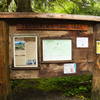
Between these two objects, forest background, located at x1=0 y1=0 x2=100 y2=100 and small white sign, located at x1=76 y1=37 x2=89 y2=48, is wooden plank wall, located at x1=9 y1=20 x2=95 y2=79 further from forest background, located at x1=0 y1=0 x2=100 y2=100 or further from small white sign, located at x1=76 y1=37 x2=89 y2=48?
forest background, located at x1=0 y1=0 x2=100 y2=100

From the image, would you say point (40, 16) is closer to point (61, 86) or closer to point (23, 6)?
point (23, 6)

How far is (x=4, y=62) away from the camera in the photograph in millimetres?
4852

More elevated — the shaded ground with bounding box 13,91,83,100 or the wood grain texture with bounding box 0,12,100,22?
the wood grain texture with bounding box 0,12,100,22

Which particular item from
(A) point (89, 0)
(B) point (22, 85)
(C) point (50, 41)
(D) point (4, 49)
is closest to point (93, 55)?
(C) point (50, 41)

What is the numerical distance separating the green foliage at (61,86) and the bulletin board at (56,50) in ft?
4.64

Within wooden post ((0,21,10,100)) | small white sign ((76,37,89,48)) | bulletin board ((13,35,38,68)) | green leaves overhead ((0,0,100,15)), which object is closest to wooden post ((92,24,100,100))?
small white sign ((76,37,89,48))

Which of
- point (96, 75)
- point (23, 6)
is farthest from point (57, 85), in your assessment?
point (23, 6)

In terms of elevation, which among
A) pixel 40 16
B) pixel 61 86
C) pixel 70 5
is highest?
pixel 70 5

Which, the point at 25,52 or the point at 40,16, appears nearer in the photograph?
the point at 40,16

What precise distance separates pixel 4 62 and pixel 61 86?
8.36 ft

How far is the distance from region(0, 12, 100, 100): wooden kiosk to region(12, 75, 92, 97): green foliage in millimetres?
1216

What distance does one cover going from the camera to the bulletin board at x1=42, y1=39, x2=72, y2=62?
5059 millimetres

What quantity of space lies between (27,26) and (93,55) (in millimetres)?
1565

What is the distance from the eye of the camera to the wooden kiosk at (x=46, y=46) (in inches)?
192
